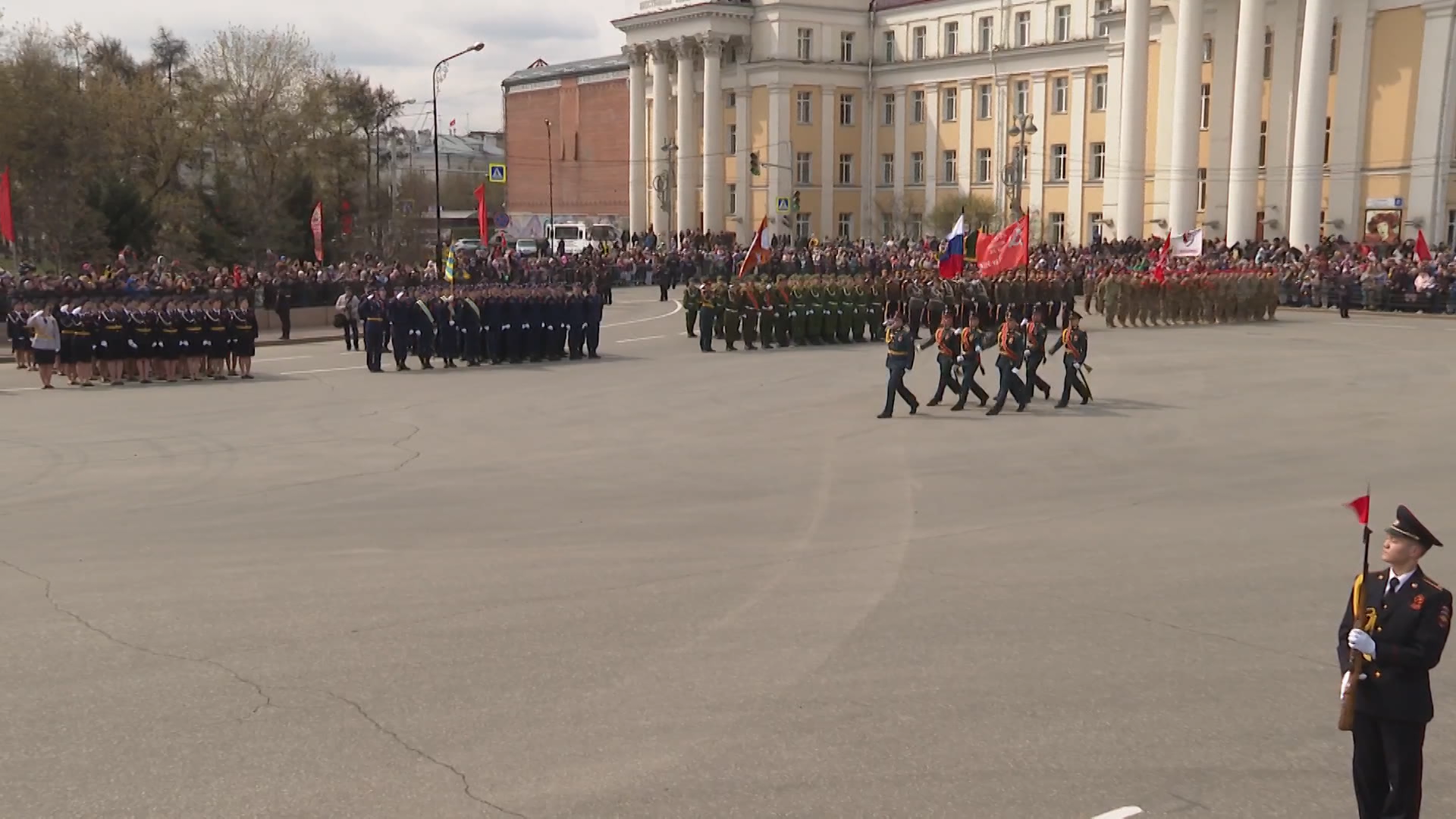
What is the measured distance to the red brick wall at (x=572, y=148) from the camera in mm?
97688

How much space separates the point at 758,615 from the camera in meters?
9.42

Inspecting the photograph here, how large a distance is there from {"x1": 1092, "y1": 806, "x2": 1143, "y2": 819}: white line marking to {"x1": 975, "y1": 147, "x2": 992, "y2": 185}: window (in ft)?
230

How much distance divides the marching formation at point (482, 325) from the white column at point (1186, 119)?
3468 centimetres

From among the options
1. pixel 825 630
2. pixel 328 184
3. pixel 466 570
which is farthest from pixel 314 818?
pixel 328 184

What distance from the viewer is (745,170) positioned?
80375 mm

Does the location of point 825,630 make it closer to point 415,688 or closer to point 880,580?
point 880,580

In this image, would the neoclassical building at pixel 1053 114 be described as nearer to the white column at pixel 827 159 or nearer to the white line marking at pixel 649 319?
the white column at pixel 827 159

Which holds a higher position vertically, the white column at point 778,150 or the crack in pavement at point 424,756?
the white column at point 778,150

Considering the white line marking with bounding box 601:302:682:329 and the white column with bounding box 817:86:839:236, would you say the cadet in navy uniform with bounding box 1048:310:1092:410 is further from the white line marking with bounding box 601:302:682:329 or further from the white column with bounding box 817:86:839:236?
the white column with bounding box 817:86:839:236

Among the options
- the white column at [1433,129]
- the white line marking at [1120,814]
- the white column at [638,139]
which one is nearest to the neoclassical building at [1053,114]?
the white column at [1433,129]

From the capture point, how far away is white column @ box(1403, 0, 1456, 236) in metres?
50.4

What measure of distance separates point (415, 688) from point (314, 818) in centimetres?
179

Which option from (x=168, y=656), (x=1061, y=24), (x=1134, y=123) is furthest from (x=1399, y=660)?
(x=1061, y=24)

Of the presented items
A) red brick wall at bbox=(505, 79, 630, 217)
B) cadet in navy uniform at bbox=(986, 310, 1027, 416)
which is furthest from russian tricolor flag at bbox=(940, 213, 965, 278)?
red brick wall at bbox=(505, 79, 630, 217)
